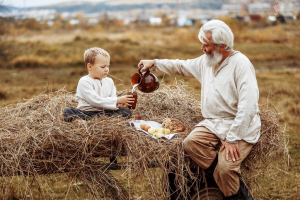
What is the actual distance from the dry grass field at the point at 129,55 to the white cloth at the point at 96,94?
4716 mm

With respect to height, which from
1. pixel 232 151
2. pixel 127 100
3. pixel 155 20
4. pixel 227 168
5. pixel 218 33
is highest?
pixel 218 33

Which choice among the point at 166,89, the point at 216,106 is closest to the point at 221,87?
the point at 216,106

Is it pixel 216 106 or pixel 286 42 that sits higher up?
pixel 216 106

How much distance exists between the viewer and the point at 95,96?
15.1 ft

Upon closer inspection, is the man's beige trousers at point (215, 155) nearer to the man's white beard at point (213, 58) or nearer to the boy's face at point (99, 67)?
the man's white beard at point (213, 58)

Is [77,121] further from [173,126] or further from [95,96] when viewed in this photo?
[173,126]

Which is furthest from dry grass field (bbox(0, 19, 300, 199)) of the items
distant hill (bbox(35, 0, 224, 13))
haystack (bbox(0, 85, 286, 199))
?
distant hill (bbox(35, 0, 224, 13))

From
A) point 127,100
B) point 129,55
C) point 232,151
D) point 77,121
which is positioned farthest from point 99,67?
point 129,55

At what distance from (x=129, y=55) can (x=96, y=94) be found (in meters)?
16.0

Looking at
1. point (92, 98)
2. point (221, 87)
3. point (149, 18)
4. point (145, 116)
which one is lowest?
point (149, 18)

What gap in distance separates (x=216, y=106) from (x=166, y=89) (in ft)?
6.19

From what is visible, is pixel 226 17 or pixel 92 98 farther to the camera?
pixel 226 17

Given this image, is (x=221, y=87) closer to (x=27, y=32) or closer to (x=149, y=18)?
(x=27, y=32)

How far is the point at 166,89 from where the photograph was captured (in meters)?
5.84
